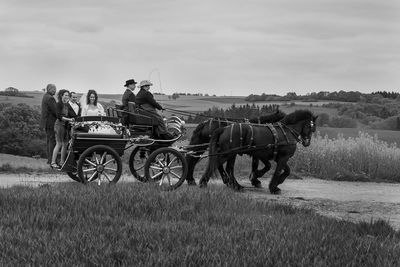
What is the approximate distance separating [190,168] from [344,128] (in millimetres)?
24071

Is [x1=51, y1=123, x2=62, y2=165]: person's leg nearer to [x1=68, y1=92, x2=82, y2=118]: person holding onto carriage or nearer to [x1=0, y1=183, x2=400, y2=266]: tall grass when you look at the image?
[x1=68, y1=92, x2=82, y2=118]: person holding onto carriage

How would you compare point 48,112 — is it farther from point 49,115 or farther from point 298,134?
point 298,134

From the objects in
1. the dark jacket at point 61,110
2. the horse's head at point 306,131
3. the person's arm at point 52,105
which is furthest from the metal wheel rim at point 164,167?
the horse's head at point 306,131

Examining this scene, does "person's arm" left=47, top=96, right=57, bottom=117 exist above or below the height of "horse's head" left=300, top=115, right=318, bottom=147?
above

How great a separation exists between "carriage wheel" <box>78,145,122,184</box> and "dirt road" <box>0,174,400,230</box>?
2.31 ft

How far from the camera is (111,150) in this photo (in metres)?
11.0

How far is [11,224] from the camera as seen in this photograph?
6371mm

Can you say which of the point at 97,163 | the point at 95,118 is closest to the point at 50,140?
the point at 95,118

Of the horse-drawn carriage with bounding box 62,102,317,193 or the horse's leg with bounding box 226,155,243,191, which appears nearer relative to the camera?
the horse-drawn carriage with bounding box 62,102,317,193

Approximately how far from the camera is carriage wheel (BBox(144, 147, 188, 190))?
11.2 meters

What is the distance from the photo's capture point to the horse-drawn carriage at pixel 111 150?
36.3 ft

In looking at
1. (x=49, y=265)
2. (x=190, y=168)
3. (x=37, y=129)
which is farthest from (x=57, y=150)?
(x=37, y=129)

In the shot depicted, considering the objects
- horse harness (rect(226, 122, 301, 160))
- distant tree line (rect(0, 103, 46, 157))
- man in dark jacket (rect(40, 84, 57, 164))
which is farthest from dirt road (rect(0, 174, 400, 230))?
distant tree line (rect(0, 103, 46, 157))

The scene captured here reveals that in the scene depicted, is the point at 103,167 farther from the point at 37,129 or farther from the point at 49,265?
the point at 37,129
